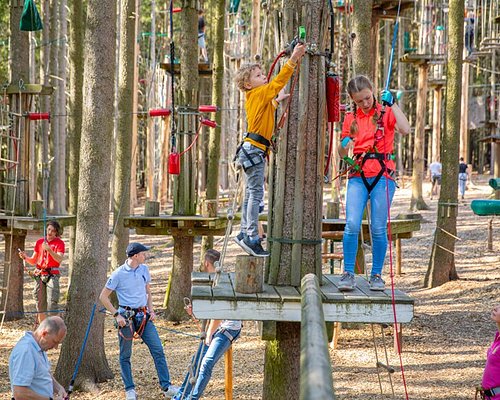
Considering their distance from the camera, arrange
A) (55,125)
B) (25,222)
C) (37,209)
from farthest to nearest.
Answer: (55,125) < (37,209) < (25,222)

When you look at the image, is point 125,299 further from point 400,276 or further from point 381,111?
point 400,276

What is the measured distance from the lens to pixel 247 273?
6.05 meters

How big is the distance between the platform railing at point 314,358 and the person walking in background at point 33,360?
220 cm

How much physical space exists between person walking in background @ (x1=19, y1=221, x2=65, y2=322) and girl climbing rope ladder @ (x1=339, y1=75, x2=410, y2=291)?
6930mm

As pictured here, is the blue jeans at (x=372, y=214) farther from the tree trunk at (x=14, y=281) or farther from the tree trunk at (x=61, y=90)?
the tree trunk at (x=61, y=90)

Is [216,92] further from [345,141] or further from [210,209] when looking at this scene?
[345,141]

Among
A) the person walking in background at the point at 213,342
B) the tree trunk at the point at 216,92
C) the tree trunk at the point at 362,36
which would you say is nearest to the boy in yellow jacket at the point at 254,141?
the person walking in background at the point at 213,342

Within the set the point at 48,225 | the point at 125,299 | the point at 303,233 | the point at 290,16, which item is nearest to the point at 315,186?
the point at 303,233

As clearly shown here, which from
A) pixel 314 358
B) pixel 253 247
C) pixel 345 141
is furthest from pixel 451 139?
pixel 314 358

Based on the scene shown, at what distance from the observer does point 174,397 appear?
8.83 meters

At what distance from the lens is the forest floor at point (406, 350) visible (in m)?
10.1

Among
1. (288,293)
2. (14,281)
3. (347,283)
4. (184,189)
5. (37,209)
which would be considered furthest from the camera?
(14,281)

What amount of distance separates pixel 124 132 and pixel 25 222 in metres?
2.37

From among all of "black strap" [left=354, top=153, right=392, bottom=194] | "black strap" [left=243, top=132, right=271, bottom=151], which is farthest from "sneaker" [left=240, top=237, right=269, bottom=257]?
"black strap" [left=354, top=153, right=392, bottom=194]
